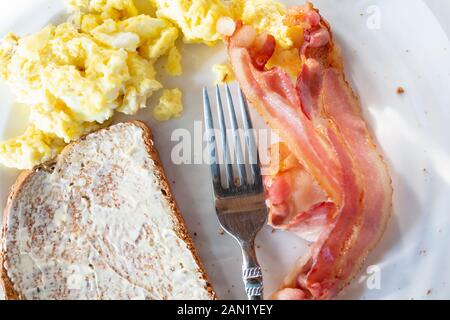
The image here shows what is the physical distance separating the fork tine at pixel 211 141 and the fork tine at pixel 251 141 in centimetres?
12

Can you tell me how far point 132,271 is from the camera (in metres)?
1.93

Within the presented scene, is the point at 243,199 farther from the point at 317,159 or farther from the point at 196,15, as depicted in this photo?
the point at 196,15

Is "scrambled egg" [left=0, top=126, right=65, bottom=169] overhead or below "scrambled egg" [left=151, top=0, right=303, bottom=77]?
below

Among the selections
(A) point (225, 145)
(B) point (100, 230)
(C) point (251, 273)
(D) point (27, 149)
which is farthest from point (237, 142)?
(D) point (27, 149)

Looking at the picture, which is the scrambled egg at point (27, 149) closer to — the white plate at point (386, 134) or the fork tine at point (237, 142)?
the white plate at point (386, 134)

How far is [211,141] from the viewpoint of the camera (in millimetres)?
2051

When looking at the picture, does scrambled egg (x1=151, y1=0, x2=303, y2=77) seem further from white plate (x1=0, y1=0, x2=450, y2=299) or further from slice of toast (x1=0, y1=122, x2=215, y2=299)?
slice of toast (x1=0, y1=122, x2=215, y2=299)

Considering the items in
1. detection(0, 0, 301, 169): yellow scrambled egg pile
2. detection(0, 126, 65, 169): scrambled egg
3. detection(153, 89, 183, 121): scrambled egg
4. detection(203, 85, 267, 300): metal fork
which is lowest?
detection(203, 85, 267, 300): metal fork

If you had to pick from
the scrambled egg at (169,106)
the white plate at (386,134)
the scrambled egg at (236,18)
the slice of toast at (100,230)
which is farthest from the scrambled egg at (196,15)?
the slice of toast at (100,230)

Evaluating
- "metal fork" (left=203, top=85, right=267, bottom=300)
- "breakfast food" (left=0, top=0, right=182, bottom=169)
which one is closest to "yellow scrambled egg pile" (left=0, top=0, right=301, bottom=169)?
"breakfast food" (left=0, top=0, right=182, bottom=169)

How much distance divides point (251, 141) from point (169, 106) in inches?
13.1

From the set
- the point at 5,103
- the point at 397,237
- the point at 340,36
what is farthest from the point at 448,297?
the point at 5,103

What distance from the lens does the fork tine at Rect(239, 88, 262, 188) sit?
1996 millimetres

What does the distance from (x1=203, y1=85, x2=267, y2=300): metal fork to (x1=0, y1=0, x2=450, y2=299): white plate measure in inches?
2.9
